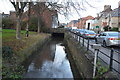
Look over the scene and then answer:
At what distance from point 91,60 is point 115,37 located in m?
6.36

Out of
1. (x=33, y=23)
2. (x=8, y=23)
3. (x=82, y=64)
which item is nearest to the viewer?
(x=82, y=64)

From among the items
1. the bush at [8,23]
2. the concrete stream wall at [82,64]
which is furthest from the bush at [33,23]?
the concrete stream wall at [82,64]

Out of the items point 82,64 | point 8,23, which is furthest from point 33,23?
point 82,64

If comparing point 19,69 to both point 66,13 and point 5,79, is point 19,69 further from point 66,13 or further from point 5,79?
point 66,13

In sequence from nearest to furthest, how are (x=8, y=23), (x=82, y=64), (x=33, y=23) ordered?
1. (x=82, y=64)
2. (x=33, y=23)
3. (x=8, y=23)

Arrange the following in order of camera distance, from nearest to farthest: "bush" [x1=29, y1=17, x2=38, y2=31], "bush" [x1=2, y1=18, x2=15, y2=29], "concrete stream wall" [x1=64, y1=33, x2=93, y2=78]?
1. "concrete stream wall" [x1=64, y1=33, x2=93, y2=78]
2. "bush" [x1=29, y1=17, x2=38, y2=31]
3. "bush" [x1=2, y1=18, x2=15, y2=29]

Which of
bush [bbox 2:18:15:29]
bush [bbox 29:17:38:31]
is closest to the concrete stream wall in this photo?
bush [bbox 29:17:38:31]

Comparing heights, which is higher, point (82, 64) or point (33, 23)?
point (33, 23)

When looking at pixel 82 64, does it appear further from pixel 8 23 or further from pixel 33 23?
pixel 8 23

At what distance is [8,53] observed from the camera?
8203 millimetres

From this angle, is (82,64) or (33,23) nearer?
(82,64)

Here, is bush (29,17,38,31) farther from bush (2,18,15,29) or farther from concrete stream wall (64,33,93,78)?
concrete stream wall (64,33,93,78)

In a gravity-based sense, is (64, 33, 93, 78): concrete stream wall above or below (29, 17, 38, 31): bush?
below

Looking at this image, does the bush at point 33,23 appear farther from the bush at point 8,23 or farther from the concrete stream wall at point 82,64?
the concrete stream wall at point 82,64
